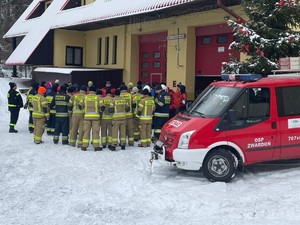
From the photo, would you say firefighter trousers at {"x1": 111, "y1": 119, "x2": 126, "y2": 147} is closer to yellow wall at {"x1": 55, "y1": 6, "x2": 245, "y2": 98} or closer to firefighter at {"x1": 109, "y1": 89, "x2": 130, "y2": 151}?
firefighter at {"x1": 109, "y1": 89, "x2": 130, "y2": 151}

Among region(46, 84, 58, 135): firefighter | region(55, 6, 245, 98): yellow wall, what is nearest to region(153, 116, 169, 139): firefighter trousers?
region(46, 84, 58, 135): firefighter

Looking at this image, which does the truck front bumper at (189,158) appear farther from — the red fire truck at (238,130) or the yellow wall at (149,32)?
the yellow wall at (149,32)

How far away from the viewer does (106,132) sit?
1148cm

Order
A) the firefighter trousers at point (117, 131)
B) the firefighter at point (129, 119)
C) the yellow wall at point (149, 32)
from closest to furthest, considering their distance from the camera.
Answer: the firefighter trousers at point (117, 131), the firefighter at point (129, 119), the yellow wall at point (149, 32)

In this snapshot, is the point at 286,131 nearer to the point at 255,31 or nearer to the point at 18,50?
the point at 255,31

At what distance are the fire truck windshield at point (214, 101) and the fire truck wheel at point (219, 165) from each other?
78 centimetres

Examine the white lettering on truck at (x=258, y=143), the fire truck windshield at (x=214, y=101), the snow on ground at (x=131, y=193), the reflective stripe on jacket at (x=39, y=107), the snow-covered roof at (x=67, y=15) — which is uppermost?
the snow-covered roof at (x=67, y=15)

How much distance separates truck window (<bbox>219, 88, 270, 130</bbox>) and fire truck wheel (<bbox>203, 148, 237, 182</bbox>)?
1.75 feet

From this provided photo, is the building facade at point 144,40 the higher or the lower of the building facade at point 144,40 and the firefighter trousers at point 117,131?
the higher

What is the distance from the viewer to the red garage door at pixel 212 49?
57.0 ft

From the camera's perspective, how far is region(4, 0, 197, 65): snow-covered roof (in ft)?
59.7

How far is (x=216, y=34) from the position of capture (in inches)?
700

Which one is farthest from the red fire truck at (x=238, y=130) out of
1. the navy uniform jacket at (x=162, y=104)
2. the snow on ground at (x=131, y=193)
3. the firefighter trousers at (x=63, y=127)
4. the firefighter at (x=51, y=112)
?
the firefighter at (x=51, y=112)

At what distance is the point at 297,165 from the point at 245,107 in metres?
2.11
